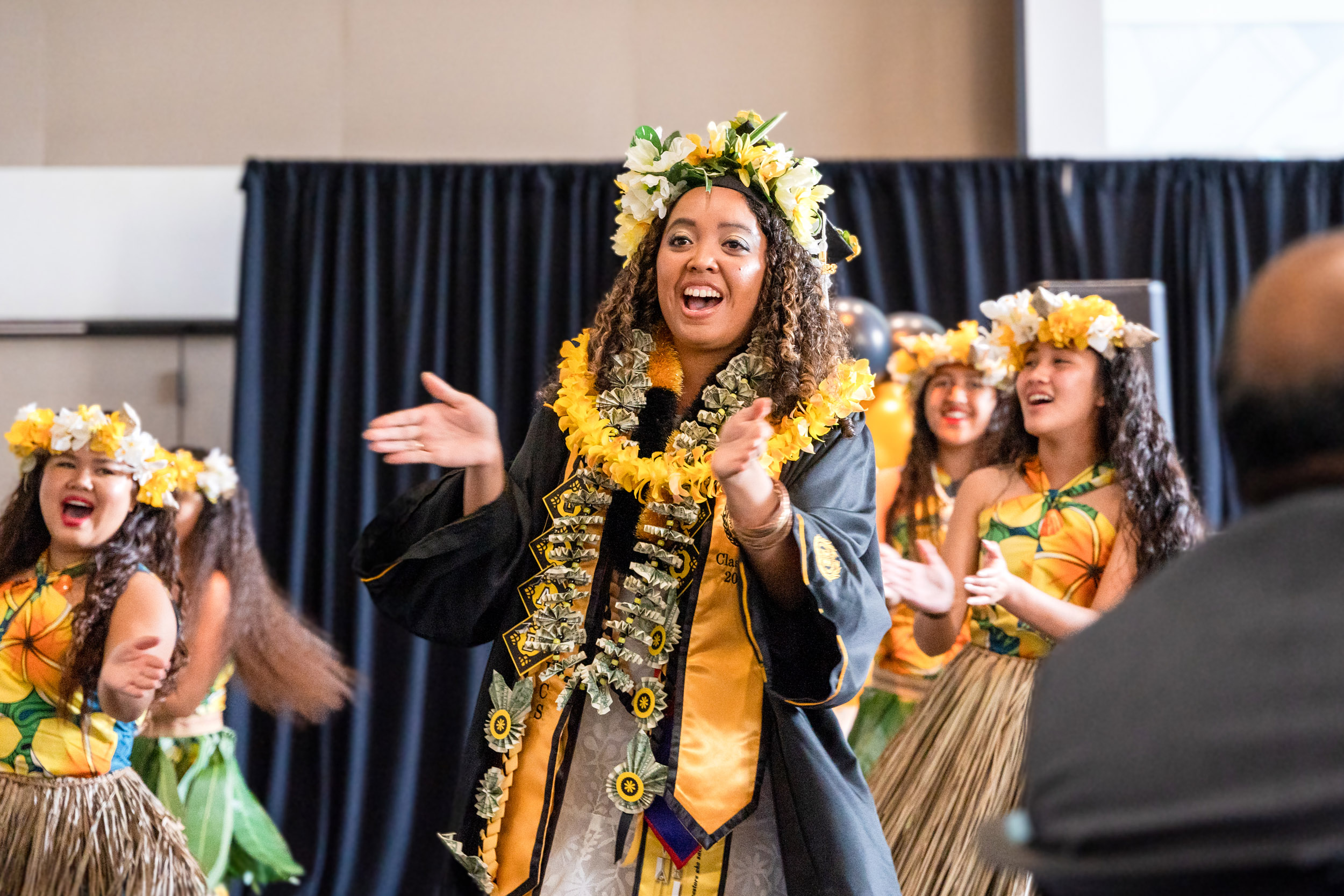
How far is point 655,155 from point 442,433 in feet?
2.04

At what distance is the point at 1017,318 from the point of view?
3.03m

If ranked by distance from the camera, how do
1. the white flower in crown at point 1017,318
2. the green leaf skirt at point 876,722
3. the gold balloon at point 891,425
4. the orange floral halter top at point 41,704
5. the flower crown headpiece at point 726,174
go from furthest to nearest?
the gold balloon at point 891,425
the green leaf skirt at point 876,722
the white flower in crown at point 1017,318
the orange floral halter top at point 41,704
the flower crown headpiece at point 726,174

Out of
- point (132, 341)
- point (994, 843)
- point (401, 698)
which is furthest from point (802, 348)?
point (132, 341)

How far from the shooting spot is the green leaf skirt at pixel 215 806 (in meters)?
3.77

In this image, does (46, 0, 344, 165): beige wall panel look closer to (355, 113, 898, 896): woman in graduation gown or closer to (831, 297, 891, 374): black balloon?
(831, 297, 891, 374): black balloon

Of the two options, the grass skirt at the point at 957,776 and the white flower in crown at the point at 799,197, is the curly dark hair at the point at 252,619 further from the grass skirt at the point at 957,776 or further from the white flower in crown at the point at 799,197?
the white flower in crown at the point at 799,197

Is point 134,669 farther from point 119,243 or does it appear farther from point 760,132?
point 119,243

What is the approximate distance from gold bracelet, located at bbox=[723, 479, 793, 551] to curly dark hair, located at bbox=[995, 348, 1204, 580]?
4.08 feet

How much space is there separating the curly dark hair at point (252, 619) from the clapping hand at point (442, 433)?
218 centimetres

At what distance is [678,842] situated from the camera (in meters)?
1.76

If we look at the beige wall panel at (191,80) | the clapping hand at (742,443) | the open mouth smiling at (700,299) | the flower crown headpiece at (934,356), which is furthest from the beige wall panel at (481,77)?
the clapping hand at (742,443)

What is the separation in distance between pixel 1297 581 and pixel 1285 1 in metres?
5.41

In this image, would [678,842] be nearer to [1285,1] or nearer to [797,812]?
[797,812]

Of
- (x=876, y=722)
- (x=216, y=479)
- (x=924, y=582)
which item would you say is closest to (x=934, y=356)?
(x=876, y=722)
